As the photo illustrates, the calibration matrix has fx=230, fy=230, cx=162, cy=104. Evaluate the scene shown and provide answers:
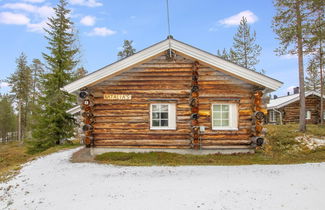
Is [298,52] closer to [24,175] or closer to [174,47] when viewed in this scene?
[174,47]

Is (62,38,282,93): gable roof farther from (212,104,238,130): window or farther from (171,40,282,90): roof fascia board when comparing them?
(212,104,238,130): window

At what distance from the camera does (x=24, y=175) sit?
27.5ft

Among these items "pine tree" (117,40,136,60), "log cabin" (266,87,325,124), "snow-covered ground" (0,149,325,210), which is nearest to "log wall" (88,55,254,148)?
"snow-covered ground" (0,149,325,210)

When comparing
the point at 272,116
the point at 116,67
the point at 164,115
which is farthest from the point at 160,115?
the point at 272,116

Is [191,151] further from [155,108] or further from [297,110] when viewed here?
[297,110]

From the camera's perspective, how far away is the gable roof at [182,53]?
35.3 ft

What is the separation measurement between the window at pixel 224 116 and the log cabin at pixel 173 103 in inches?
1.9

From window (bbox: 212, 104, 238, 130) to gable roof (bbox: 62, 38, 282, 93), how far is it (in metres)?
1.59

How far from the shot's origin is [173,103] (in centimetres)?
1110

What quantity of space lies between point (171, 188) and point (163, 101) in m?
5.63

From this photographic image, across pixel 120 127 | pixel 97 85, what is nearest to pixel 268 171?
pixel 120 127

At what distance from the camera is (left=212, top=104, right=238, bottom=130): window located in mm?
11242

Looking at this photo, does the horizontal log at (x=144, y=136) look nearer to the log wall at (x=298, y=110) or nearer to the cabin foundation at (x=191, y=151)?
the cabin foundation at (x=191, y=151)

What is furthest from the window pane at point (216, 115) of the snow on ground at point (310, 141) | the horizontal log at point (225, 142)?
the snow on ground at point (310, 141)
